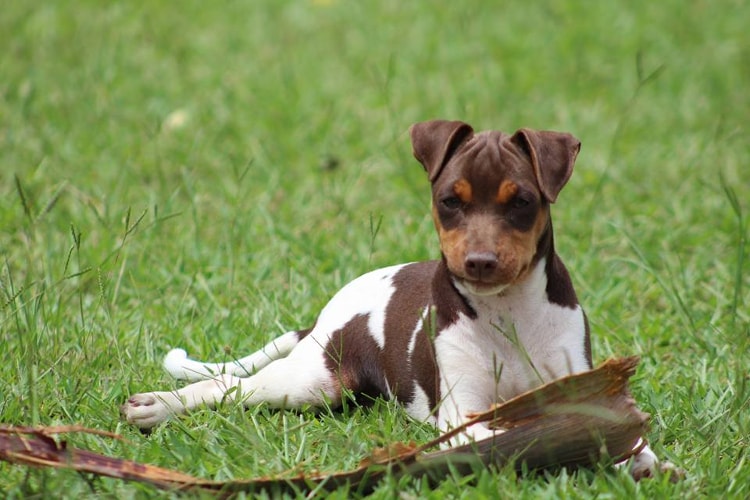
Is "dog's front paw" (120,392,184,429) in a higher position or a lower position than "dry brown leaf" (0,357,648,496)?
lower

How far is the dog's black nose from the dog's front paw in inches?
53.8

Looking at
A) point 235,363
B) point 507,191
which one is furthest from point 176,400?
point 507,191

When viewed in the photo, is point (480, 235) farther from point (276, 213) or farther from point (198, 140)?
point (198, 140)

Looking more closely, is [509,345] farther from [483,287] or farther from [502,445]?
[502,445]

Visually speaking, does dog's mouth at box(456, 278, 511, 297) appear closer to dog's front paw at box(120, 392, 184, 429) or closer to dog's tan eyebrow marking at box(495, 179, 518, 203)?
dog's tan eyebrow marking at box(495, 179, 518, 203)

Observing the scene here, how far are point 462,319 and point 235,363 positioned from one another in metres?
1.18

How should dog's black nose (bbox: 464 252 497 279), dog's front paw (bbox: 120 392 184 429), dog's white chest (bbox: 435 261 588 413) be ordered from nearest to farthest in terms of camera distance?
1. dog's black nose (bbox: 464 252 497 279)
2. dog's white chest (bbox: 435 261 588 413)
3. dog's front paw (bbox: 120 392 184 429)

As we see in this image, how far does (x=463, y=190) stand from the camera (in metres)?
3.99

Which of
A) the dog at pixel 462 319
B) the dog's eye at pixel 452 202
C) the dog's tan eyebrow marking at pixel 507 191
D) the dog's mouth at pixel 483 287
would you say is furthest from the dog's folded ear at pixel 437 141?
the dog's mouth at pixel 483 287

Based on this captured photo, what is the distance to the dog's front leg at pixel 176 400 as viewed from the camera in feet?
14.4

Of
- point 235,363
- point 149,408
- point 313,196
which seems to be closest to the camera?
point 149,408

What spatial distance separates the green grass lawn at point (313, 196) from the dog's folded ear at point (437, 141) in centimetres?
76

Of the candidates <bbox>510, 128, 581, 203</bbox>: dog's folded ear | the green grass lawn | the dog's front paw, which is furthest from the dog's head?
the dog's front paw

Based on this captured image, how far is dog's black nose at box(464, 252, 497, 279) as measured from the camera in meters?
3.82
